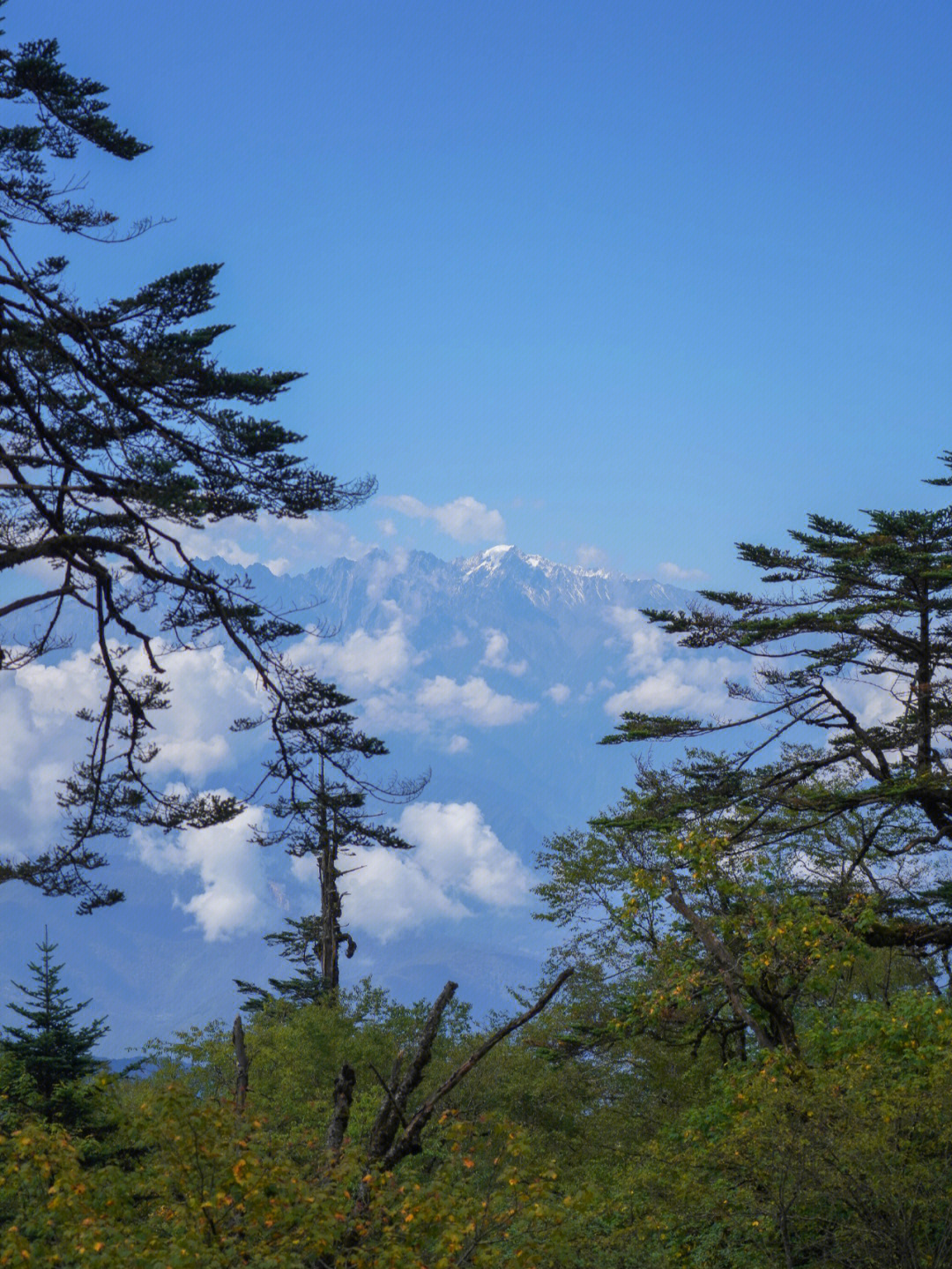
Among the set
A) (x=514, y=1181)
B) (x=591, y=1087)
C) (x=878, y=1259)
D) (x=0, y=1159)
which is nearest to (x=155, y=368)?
(x=0, y=1159)

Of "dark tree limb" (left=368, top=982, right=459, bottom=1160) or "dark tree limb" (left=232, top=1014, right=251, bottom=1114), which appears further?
"dark tree limb" (left=232, top=1014, right=251, bottom=1114)

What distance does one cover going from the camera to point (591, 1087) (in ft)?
79.7

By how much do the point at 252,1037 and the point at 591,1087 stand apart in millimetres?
7938

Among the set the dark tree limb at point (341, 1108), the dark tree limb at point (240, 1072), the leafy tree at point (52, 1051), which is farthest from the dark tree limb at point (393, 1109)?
the leafy tree at point (52, 1051)

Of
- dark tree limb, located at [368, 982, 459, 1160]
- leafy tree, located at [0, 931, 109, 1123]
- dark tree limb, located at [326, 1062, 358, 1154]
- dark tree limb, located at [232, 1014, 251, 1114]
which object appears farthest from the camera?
leafy tree, located at [0, 931, 109, 1123]

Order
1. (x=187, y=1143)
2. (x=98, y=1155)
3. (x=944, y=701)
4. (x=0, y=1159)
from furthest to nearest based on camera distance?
(x=944, y=701) → (x=98, y=1155) → (x=0, y=1159) → (x=187, y=1143)

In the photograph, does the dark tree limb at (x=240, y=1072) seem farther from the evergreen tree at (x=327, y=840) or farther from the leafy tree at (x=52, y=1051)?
the leafy tree at (x=52, y=1051)

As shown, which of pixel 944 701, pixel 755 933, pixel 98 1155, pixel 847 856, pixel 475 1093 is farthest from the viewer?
pixel 847 856

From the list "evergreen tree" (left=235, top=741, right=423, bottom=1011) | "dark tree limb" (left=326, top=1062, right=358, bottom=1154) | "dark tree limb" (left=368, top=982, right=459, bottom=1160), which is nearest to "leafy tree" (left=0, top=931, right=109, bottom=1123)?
"evergreen tree" (left=235, top=741, right=423, bottom=1011)

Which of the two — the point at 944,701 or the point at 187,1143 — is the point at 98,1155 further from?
the point at 944,701

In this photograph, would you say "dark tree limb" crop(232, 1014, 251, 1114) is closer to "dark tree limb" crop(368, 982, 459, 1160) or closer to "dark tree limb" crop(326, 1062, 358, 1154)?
"dark tree limb" crop(326, 1062, 358, 1154)

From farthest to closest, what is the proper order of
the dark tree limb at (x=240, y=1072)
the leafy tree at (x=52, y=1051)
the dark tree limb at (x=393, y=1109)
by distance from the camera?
1. the leafy tree at (x=52, y=1051)
2. the dark tree limb at (x=240, y=1072)
3. the dark tree limb at (x=393, y=1109)

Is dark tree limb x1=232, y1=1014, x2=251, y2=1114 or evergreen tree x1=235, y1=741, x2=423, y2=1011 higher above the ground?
evergreen tree x1=235, y1=741, x2=423, y2=1011

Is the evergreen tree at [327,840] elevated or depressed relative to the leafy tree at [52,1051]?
elevated
